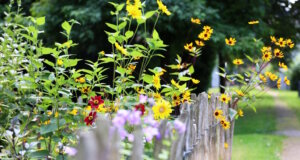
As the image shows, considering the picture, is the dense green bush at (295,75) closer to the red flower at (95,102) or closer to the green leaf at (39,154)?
the red flower at (95,102)

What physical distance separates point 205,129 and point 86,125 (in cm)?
83

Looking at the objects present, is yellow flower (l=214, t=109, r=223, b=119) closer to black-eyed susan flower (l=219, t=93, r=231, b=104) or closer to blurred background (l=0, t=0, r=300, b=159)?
black-eyed susan flower (l=219, t=93, r=231, b=104)

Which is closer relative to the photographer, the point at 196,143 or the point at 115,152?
the point at 115,152

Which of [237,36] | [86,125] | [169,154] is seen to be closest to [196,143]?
[86,125]

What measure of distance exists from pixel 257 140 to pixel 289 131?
79.0 inches

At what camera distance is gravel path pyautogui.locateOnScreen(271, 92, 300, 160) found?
730cm

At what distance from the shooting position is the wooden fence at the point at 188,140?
1.02 m

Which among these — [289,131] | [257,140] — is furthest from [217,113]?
[289,131]

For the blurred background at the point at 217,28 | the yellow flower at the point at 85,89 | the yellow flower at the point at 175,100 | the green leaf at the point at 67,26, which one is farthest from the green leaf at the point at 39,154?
the blurred background at the point at 217,28

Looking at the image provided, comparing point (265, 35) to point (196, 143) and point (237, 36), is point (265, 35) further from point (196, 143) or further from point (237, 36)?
point (196, 143)

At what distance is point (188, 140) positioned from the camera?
2035 mm

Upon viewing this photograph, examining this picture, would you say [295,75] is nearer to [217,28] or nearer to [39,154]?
[217,28]

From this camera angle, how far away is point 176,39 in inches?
410

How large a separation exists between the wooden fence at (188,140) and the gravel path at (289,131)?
4255mm
